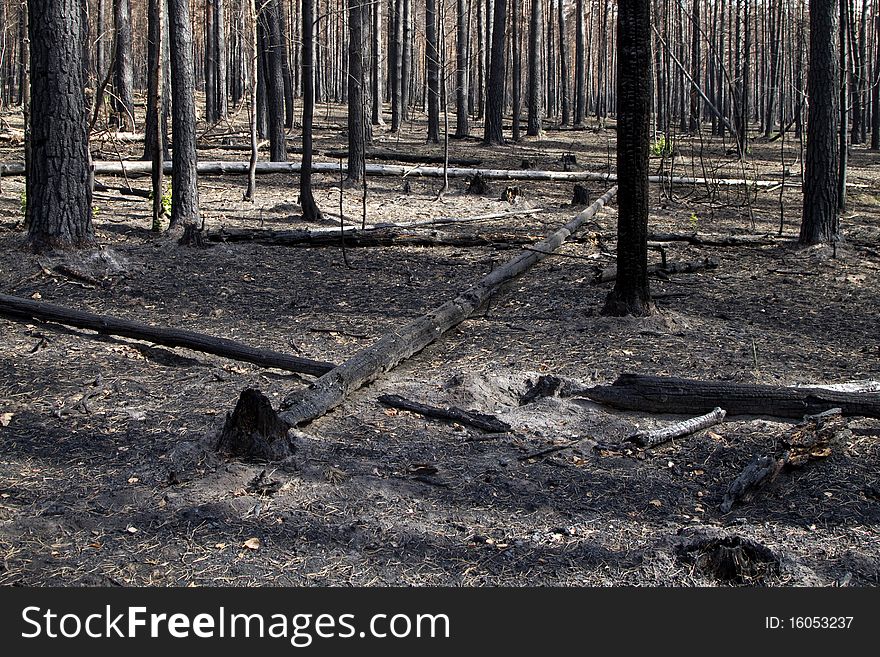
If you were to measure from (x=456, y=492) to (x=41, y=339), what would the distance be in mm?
3936

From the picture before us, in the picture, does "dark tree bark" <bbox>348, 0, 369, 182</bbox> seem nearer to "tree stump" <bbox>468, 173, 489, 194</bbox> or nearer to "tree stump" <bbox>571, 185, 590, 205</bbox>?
"tree stump" <bbox>468, 173, 489, 194</bbox>

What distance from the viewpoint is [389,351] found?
5.91 meters

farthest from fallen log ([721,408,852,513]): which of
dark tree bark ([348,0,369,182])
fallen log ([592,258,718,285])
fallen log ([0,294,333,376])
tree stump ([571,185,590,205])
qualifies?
dark tree bark ([348,0,369,182])

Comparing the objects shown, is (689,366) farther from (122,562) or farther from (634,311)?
(122,562)

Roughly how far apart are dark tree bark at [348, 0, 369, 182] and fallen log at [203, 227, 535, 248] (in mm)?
3486

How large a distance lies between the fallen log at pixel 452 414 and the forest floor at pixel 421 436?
0.24 feet

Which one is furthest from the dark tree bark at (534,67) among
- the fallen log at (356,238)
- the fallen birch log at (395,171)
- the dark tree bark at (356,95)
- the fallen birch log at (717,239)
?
the fallen log at (356,238)

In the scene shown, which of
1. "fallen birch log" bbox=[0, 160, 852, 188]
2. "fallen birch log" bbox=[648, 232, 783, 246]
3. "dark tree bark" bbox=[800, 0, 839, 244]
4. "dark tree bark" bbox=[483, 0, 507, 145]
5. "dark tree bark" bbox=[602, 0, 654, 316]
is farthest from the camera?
"dark tree bark" bbox=[483, 0, 507, 145]

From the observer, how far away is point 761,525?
384cm

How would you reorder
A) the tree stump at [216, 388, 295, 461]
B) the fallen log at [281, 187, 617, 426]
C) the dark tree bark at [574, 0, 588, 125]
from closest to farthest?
the tree stump at [216, 388, 295, 461], the fallen log at [281, 187, 617, 426], the dark tree bark at [574, 0, 588, 125]

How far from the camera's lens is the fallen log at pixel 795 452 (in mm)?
4113

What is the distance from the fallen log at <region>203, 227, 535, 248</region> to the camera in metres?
10.4

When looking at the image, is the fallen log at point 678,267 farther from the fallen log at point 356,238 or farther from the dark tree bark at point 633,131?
the fallen log at point 356,238

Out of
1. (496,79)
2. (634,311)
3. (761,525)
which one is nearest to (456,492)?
(761,525)
